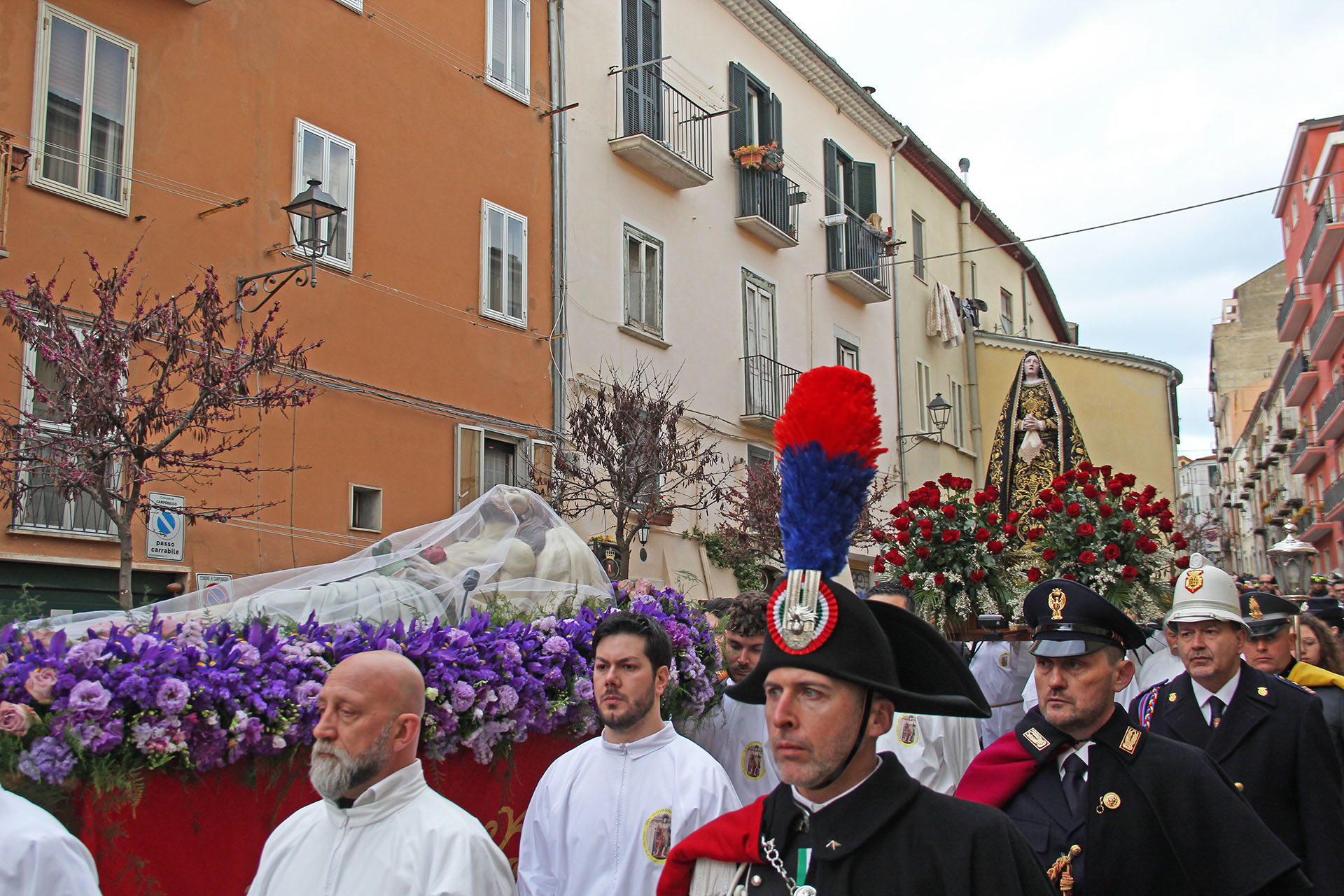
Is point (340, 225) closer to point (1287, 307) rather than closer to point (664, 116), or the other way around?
point (664, 116)

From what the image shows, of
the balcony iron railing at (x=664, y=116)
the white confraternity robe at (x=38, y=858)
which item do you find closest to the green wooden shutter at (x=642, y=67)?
the balcony iron railing at (x=664, y=116)

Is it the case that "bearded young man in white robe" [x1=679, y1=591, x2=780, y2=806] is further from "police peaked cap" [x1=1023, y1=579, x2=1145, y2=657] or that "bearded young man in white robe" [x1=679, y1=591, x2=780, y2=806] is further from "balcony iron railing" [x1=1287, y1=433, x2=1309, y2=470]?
"balcony iron railing" [x1=1287, y1=433, x2=1309, y2=470]

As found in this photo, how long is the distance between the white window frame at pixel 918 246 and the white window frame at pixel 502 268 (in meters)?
14.2

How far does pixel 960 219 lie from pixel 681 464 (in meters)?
18.6

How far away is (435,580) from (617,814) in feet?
6.51

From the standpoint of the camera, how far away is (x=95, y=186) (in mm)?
10672

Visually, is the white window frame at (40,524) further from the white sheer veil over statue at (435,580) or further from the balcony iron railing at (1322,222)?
the balcony iron railing at (1322,222)

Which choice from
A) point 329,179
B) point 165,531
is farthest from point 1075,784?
point 329,179

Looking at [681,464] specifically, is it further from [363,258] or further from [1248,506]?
[1248,506]

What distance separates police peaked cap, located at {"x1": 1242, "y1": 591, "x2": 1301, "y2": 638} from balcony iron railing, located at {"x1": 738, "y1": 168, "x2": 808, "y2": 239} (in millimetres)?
14759

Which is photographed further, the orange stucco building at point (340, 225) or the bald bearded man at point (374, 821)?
the orange stucco building at point (340, 225)

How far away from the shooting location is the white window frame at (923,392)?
27281 mm

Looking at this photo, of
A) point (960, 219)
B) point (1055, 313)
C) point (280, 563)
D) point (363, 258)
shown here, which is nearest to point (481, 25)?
point (363, 258)

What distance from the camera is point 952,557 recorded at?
7.49 metres
